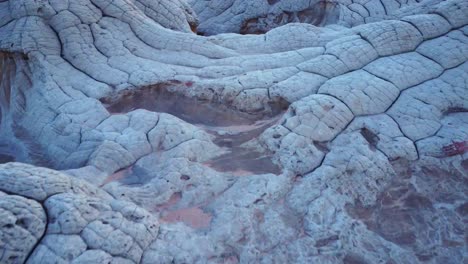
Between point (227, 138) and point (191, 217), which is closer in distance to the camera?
point (191, 217)

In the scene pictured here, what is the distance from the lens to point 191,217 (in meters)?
2.15

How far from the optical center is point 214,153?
101 inches

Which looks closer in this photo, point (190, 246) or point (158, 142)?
point (190, 246)

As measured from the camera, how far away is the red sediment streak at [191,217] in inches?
83.2

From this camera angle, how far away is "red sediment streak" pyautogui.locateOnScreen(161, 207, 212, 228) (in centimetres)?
211

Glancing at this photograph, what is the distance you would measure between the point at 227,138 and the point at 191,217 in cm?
69

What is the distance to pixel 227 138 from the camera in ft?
8.96

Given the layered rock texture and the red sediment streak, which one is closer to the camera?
the layered rock texture

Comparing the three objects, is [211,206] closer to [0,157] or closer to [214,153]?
[214,153]

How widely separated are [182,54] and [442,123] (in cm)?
175

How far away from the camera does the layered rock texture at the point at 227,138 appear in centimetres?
196

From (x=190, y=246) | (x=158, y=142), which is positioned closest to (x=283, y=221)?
(x=190, y=246)

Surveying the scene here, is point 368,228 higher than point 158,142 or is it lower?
lower

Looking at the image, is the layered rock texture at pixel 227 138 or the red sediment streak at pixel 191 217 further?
the red sediment streak at pixel 191 217
